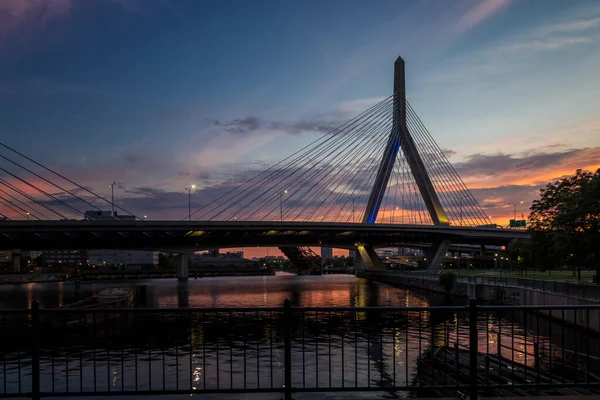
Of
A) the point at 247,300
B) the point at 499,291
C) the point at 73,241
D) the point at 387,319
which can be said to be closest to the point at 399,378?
the point at 387,319

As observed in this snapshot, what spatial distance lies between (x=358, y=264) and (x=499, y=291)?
3549 inches

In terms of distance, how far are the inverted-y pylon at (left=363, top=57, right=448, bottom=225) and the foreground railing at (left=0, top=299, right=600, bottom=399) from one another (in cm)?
4338

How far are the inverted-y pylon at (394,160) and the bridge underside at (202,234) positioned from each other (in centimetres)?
357

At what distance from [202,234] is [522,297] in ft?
194

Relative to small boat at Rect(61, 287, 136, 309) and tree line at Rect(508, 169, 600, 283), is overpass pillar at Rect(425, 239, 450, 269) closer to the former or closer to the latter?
tree line at Rect(508, 169, 600, 283)

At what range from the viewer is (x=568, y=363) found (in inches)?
891

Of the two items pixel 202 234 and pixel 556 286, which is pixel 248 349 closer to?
pixel 556 286

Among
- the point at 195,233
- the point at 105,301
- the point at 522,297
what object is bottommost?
the point at 105,301

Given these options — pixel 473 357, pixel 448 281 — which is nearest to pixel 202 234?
pixel 448 281

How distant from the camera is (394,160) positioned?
8706 centimetres

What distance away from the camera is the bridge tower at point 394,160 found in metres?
84.0

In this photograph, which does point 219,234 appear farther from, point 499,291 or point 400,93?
point 499,291

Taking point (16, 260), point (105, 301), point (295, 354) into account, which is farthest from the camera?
point (16, 260)

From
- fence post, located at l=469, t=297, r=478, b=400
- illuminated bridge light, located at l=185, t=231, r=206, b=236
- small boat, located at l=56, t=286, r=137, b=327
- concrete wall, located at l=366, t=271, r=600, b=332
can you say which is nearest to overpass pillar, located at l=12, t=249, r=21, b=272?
illuminated bridge light, located at l=185, t=231, r=206, b=236
